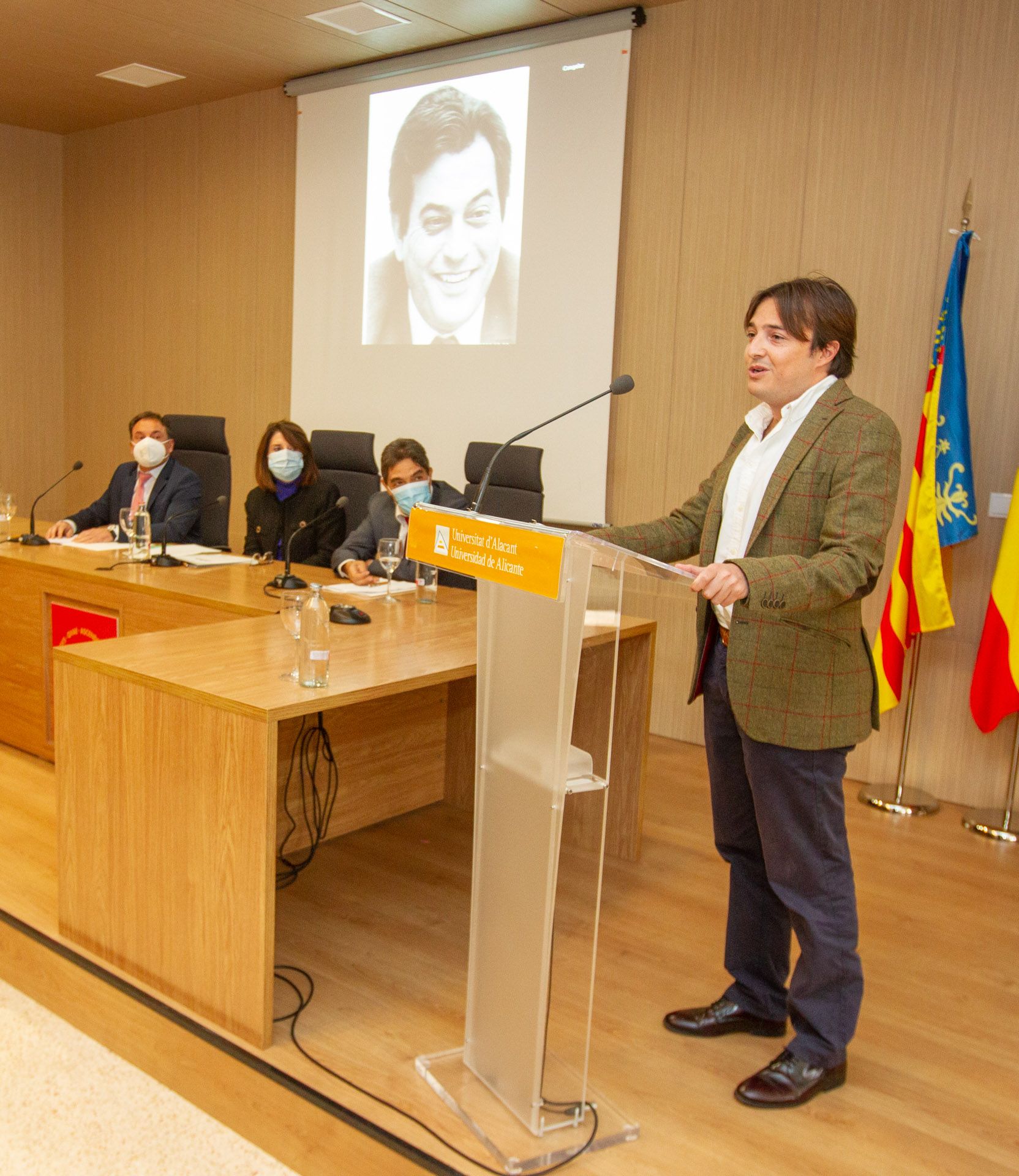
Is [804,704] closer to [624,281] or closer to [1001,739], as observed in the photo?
[1001,739]

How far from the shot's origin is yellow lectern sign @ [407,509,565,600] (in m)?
1.54

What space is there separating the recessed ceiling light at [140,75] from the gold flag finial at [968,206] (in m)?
4.00

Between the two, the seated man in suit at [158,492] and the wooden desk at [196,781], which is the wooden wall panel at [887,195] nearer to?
the wooden desk at [196,781]

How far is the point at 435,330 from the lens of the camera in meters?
5.14

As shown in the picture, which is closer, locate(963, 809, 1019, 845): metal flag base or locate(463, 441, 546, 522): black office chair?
locate(963, 809, 1019, 845): metal flag base

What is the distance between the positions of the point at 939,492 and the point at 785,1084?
2208mm

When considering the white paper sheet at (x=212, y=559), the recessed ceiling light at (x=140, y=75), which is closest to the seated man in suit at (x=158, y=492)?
the white paper sheet at (x=212, y=559)

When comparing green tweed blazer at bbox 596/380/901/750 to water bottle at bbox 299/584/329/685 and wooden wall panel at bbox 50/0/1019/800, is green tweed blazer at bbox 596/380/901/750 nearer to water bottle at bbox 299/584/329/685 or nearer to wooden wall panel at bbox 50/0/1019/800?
water bottle at bbox 299/584/329/685

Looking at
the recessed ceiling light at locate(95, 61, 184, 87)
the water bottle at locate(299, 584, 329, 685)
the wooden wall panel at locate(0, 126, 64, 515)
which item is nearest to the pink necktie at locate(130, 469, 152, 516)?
the recessed ceiling light at locate(95, 61, 184, 87)

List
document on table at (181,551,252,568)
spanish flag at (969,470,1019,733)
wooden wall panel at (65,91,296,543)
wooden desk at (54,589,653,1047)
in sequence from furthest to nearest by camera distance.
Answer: wooden wall panel at (65,91,296,543)
document on table at (181,551,252,568)
spanish flag at (969,470,1019,733)
wooden desk at (54,589,653,1047)

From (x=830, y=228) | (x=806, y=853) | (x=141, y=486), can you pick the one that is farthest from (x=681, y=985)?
(x=141, y=486)

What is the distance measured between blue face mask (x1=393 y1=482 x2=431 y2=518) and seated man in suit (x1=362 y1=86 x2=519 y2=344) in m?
1.60

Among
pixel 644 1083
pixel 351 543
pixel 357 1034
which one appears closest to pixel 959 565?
pixel 351 543

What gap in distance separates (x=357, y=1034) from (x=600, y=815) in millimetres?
785
